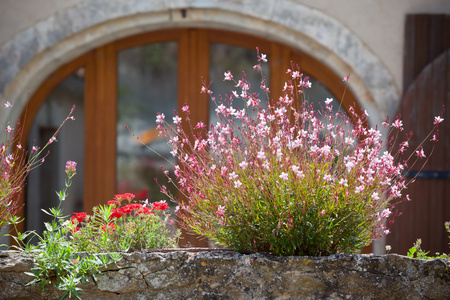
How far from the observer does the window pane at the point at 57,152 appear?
16.9 feet

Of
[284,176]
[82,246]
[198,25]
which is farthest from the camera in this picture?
[198,25]

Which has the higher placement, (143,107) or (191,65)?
(191,65)

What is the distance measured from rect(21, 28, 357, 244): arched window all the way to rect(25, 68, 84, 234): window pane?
0.01m

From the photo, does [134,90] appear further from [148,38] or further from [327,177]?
[327,177]

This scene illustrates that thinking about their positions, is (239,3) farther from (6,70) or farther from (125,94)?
(6,70)

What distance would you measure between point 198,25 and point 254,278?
311 cm

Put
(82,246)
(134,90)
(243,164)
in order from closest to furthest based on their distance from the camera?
(243,164) → (82,246) → (134,90)

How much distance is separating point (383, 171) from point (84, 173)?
334 centimetres

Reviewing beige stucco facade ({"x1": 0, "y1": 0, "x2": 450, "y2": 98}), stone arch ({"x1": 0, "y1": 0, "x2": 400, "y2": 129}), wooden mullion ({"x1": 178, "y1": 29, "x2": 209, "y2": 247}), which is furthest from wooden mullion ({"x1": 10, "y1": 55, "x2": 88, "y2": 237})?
wooden mullion ({"x1": 178, "y1": 29, "x2": 209, "y2": 247})

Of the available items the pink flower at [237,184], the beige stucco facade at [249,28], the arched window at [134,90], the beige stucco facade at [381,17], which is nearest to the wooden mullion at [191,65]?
the arched window at [134,90]

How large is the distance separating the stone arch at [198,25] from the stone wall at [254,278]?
256 centimetres

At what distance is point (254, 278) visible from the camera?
2270 millimetres

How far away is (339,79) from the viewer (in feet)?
16.1

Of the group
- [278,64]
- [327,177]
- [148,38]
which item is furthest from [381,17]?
[327,177]
